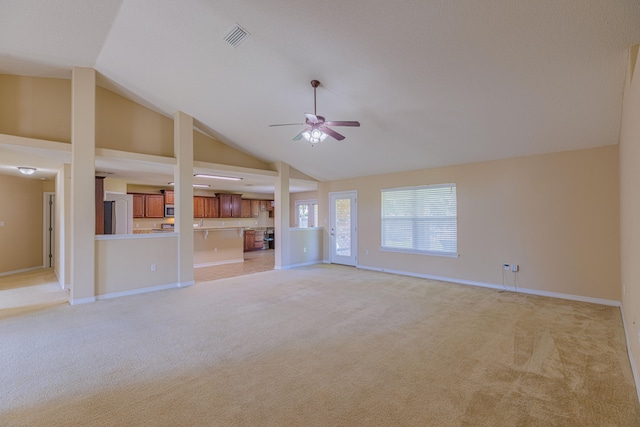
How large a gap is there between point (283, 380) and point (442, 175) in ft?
15.9

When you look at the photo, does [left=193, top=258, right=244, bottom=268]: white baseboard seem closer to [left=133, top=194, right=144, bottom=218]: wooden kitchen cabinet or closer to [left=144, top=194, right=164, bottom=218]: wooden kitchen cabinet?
[left=144, top=194, right=164, bottom=218]: wooden kitchen cabinet

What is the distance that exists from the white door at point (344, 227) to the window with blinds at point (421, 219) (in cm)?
87

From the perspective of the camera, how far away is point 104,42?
153 inches

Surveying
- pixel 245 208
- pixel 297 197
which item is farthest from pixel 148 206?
pixel 297 197

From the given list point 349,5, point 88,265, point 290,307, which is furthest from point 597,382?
point 88,265

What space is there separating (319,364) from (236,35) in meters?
3.55

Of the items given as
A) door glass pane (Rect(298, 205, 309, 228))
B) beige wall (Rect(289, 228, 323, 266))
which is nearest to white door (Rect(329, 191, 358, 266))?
beige wall (Rect(289, 228, 323, 266))

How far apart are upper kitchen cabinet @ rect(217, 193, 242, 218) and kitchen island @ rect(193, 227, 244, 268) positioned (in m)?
2.27

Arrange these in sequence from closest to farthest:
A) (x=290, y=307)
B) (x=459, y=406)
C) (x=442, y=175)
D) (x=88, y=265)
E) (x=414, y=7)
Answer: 1. (x=459, y=406)
2. (x=414, y=7)
3. (x=290, y=307)
4. (x=88, y=265)
5. (x=442, y=175)

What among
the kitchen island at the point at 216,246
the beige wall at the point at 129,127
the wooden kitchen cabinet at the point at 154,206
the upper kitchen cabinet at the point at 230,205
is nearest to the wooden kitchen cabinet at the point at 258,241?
the upper kitchen cabinet at the point at 230,205

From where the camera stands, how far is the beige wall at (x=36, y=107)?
432cm

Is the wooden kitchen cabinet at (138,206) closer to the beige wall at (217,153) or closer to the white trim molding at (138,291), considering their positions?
the beige wall at (217,153)

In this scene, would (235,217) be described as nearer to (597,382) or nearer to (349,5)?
(349,5)

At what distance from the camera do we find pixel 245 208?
11.4 m
